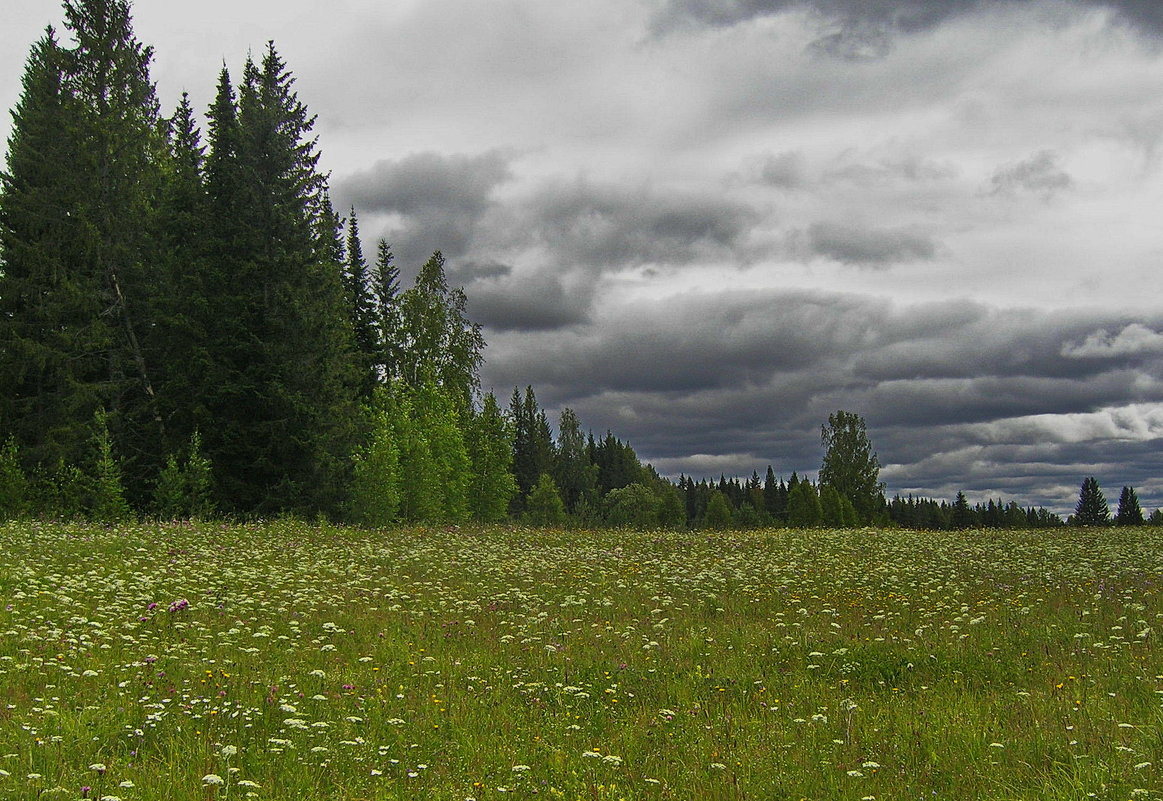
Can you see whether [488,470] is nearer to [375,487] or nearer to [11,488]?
[375,487]

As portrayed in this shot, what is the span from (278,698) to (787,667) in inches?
234

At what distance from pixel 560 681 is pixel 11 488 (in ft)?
77.5

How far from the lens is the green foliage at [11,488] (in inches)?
966

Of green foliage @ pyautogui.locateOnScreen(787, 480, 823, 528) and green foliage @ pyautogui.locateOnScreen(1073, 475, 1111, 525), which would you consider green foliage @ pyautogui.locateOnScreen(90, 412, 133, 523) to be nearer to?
green foliage @ pyautogui.locateOnScreen(787, 480, 823, 528)

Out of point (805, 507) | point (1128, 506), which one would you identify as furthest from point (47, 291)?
point (1128, 506)

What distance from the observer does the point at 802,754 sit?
259 inches

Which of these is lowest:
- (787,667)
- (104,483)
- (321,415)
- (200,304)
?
(787,667)

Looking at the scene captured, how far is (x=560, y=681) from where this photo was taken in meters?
8.91

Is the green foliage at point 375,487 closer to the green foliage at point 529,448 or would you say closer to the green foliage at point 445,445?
the green foliage at point 445,445

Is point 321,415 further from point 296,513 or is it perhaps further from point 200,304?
point 200,304

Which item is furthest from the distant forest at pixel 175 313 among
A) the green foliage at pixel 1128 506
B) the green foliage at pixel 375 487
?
the green foliage at pixel 1128 506

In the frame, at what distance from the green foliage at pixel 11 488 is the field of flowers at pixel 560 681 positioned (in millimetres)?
10700

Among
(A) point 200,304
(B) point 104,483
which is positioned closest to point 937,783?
(B) point 104,483

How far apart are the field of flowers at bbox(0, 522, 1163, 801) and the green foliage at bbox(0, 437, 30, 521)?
35.1ft
